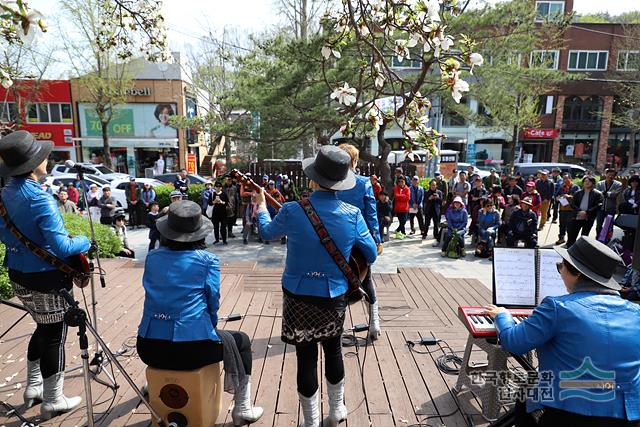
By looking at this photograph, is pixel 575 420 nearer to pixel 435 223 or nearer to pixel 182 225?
pixel 182 225

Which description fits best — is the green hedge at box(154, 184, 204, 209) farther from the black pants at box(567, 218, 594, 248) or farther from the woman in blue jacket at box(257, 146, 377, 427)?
the woman in blue jacket at box(257, 146, 377, 427)

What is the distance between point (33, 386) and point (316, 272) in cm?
238

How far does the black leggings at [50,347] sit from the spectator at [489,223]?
8.58m

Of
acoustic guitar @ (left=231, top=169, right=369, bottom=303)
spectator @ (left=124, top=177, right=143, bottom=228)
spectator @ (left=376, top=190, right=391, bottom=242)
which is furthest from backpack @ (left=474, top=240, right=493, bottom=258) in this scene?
spectator @ (left=124, top=177, right=143, bottom=228)

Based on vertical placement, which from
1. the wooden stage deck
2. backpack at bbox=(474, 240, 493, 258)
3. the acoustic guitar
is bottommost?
backpack at bbox=(474, 240, 493, 258)

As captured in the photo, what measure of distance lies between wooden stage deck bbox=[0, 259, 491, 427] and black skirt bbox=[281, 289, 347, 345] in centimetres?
79

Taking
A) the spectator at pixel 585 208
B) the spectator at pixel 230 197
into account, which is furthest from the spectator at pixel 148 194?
the spectator at pixel 585 208

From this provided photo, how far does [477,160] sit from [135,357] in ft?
106

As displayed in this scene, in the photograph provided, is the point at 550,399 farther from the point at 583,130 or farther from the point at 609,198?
the point at 583,130

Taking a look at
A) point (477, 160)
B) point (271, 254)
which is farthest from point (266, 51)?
point (477, 160)

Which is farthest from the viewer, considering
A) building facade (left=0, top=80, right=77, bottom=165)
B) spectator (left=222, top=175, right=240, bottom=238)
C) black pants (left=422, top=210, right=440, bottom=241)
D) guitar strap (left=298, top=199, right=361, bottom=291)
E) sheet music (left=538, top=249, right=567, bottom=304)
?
building facade (left=0, top=80, right=77, bottom=165)

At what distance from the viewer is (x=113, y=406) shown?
10.6 ft

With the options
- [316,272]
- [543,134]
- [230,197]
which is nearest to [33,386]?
[316,272]

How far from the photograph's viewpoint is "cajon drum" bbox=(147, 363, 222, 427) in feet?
8.40
